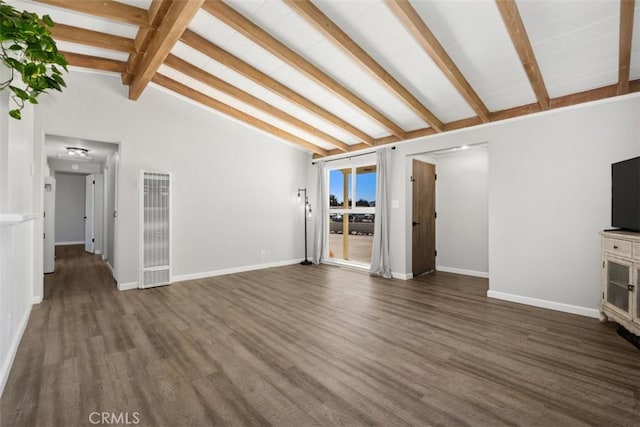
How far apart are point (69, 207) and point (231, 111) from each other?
867 cm

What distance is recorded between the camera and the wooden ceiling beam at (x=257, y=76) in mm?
3387

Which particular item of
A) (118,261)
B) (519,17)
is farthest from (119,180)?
(519,17)

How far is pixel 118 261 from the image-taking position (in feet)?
14.4

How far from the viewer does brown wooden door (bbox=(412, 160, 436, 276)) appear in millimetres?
5430

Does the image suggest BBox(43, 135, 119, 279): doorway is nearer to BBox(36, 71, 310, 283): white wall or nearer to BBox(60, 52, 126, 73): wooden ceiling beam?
BBox(36, 71, 310, 283): white wall

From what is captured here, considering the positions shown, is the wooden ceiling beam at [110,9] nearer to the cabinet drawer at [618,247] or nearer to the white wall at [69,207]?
the cabinet drawer at [618,247]

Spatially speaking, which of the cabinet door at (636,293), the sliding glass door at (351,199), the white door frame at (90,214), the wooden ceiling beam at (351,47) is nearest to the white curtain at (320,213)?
the sliding glass door at (351,199)

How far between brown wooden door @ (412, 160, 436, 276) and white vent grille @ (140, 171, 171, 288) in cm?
437

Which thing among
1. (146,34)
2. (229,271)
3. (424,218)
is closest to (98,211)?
(229,271)

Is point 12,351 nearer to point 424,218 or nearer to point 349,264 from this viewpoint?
point 349,264

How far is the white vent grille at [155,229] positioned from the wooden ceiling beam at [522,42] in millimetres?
4744

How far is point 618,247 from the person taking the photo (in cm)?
279

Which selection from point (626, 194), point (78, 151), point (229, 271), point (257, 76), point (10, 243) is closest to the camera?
point (10, 243)

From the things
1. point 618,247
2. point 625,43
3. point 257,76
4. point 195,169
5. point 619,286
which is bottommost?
point 619,286
